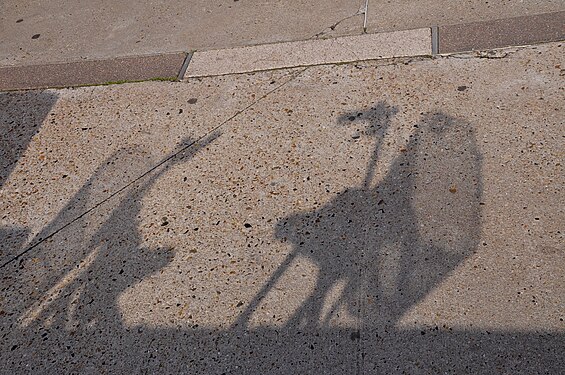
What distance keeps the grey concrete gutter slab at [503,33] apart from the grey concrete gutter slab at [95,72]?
2.28 metres

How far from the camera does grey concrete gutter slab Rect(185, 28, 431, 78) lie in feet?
15.6

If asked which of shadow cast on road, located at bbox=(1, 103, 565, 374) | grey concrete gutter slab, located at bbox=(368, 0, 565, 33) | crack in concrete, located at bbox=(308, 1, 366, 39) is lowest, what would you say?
shadow cast on road, located at bbox=(1, 103, 565, 374)

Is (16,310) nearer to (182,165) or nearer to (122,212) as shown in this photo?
(122,212)

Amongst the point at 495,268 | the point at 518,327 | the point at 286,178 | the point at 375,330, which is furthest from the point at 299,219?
the point at 518,327

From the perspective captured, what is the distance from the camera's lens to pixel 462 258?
312cm

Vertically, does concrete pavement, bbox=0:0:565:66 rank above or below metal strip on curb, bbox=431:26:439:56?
above

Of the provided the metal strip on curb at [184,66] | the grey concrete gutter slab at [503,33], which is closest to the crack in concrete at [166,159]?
the metal strip on curb at [184,66]

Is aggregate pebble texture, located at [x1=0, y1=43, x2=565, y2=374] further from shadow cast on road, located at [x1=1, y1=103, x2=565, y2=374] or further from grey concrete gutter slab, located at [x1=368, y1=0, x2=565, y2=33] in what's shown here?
grey concrete gutter slab, located at [x1=368, y1=0, x2=565, y2=33]

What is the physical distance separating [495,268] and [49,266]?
2.55 m

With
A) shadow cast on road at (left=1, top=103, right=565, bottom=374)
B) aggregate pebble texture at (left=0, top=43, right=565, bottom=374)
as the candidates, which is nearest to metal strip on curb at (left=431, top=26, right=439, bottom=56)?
aggregate pebble texture at (left=0, top=43, right=565, bottom=374)

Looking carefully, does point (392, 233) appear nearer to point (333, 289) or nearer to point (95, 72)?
point (333, 289)

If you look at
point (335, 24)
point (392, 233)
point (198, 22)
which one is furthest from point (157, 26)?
point (392, 233)

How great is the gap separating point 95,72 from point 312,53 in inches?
76.7

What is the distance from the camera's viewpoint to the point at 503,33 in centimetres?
465
